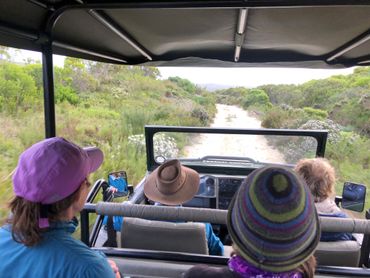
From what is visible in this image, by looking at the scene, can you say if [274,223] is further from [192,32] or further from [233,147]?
[233,147]

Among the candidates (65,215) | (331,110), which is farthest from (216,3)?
(331,110)

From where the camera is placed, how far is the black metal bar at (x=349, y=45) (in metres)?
2.56

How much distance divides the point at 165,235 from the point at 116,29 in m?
1.49

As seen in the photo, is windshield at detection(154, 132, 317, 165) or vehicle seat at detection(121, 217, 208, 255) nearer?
vehicle seat at detection(121, 217, 208, 255)

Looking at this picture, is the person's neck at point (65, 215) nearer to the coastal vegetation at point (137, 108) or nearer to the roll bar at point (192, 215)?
the roll bar at point (192, 215)

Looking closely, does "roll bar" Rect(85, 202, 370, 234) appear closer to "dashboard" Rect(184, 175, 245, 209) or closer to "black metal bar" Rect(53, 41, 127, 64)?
"black metal bar" Rect(53, 41, 127, 64)

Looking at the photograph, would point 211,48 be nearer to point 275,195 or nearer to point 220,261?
point 220,261

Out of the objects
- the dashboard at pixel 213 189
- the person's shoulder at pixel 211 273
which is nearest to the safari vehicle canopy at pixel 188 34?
the person's shoulder at pixel 211 273

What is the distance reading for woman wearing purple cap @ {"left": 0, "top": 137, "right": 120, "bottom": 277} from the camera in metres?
1.04

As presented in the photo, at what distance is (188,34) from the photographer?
278 centimetres

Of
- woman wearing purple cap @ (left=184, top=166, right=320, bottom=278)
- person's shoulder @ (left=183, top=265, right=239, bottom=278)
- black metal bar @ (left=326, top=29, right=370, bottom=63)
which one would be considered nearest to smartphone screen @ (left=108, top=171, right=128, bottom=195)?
person's shoulder @ (left=183, top=265, right=239, bottom=278)

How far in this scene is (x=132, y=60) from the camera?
3648 mm

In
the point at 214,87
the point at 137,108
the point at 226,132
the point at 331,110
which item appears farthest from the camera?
the point at 214,87

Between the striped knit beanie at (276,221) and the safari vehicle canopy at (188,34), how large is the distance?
0.53 meters
